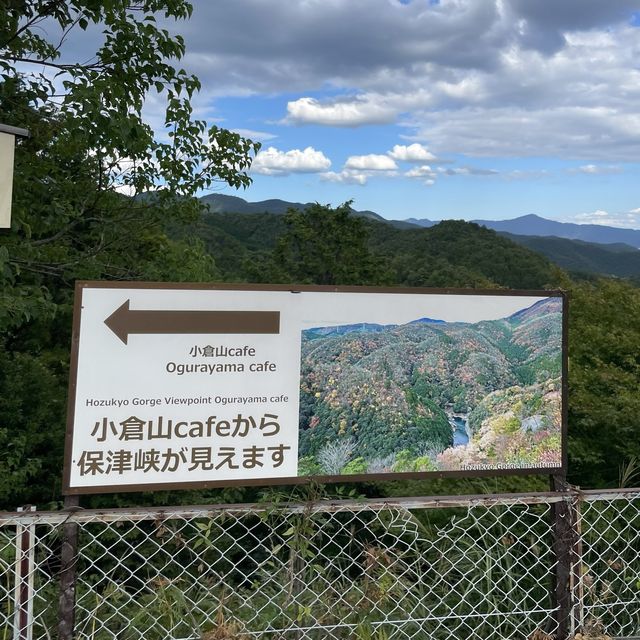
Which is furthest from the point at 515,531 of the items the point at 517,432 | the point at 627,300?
the point at 627,300

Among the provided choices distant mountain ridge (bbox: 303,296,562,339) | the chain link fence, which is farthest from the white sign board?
distant mountain ridge (bbox: 303,296,562,339)

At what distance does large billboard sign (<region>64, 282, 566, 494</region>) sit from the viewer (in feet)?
7.22

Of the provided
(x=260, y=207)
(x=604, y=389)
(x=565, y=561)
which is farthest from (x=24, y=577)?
(x=260, y=207)

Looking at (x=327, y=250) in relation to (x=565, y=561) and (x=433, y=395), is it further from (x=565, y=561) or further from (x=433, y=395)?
(x=565, y=561)

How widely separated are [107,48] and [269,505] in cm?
422

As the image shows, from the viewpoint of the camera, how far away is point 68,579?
212 cm

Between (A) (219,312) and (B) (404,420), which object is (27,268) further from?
(B) (404,420)

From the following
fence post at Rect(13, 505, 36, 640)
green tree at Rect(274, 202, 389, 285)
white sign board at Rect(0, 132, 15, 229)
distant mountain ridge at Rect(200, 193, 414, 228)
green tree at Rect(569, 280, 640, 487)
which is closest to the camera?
fence post at Rect(13, 505, 36, 640)

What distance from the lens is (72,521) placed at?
2117 mm

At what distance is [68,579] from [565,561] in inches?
72.1

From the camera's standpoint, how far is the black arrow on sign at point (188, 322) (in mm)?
2219

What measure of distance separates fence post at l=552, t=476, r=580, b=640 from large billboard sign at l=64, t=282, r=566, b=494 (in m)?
0.19

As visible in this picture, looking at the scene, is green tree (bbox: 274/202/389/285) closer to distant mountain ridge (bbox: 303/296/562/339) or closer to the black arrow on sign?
distant mountain ridge (bbox: 303/296/562/339)

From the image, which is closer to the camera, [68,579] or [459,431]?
[68,579]
